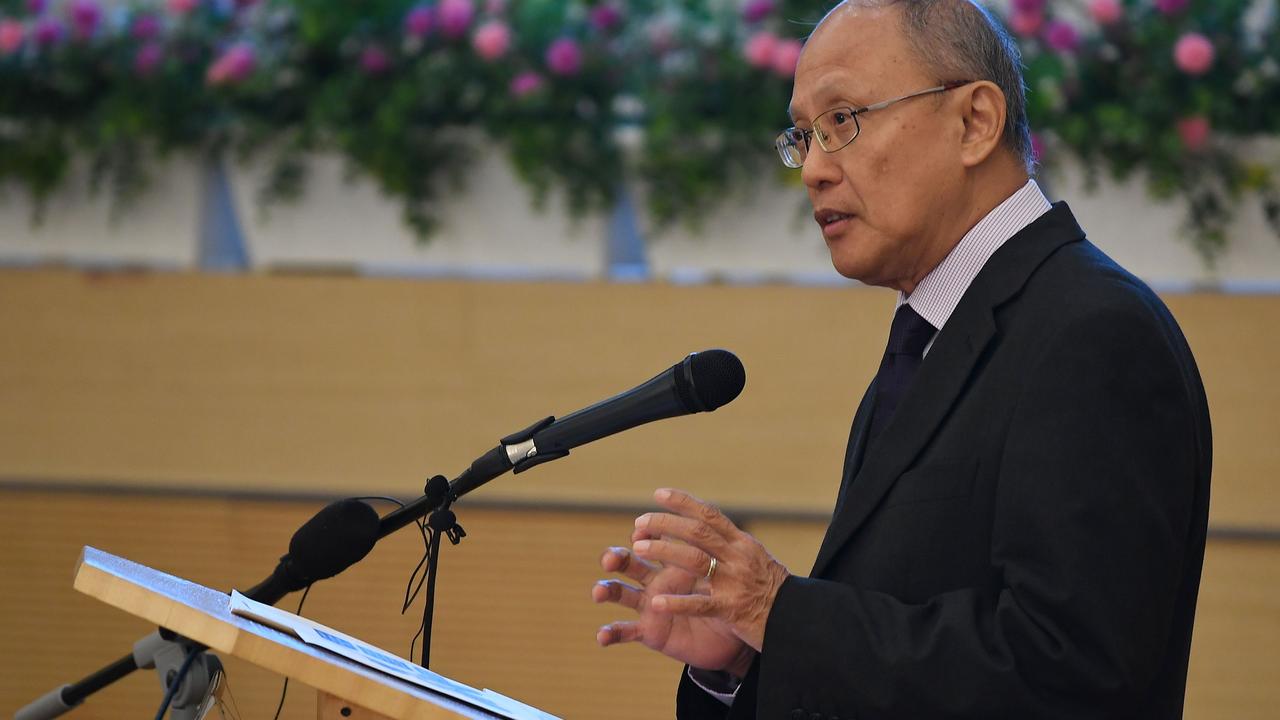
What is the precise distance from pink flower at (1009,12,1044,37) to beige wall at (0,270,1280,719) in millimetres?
709

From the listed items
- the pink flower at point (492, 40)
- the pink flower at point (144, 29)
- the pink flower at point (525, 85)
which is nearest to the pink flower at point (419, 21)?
the pink flower at point (492, 40)

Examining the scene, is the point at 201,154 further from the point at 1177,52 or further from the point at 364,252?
the point at 1177,52

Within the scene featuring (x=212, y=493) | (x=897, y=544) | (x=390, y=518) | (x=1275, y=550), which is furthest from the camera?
(x=212, y=493)

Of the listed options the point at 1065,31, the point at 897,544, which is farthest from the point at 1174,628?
the point at 1065,31

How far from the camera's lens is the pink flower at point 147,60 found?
3.45m

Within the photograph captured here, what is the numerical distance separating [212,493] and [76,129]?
3.34 feet

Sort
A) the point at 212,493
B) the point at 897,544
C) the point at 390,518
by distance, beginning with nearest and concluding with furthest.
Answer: the point at 897,544, the point at 390,518, the point at 212,493

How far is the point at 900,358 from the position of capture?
66.8 inches

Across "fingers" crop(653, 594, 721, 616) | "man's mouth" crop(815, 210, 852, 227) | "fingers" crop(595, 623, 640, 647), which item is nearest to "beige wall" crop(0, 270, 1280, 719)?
"man's mouth" crop(815, 210, 852, 227)

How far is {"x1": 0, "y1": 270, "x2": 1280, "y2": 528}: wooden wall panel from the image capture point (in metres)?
3.26

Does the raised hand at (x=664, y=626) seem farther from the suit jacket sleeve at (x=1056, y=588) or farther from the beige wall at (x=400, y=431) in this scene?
the beige wall at (x=400, y=431)

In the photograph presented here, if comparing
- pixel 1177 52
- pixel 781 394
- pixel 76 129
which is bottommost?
pixel 781 394

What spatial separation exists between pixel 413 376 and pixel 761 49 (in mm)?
1156

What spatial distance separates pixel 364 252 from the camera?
11.3 ft
